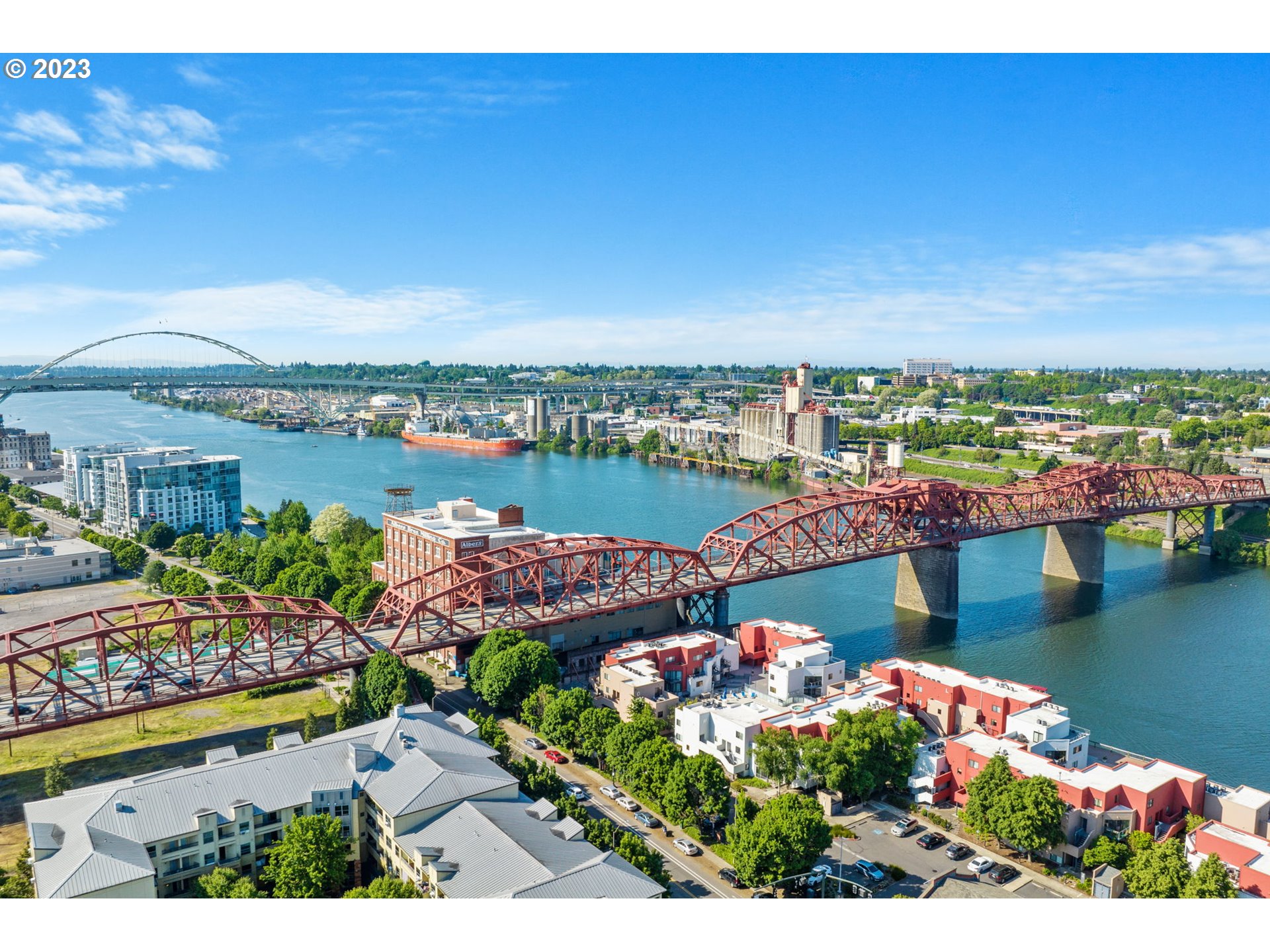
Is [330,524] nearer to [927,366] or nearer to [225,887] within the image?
[225,887]

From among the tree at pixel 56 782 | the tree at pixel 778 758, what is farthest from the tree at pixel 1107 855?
the tree at pixel 56 782

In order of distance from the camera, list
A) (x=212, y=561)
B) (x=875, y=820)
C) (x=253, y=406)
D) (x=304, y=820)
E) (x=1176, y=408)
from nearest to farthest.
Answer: (x=304, y=820)
(x=875, y=820)
(x=212, y=561)
(x=1176, y=408)
(x=253, y=406)

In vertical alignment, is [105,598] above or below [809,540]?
below

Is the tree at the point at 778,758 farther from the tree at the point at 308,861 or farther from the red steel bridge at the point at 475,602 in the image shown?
the red steel bridge at the point at 475,602

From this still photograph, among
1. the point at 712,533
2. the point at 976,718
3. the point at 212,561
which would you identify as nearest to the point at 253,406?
the point at 212,561

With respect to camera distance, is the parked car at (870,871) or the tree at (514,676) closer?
the parked car at (870,871)

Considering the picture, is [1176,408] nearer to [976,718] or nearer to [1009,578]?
[1009,578]

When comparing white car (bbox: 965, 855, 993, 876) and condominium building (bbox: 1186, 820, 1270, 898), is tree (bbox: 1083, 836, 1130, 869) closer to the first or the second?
condominium building (bbox: 1186, 820, 1270, 898)
